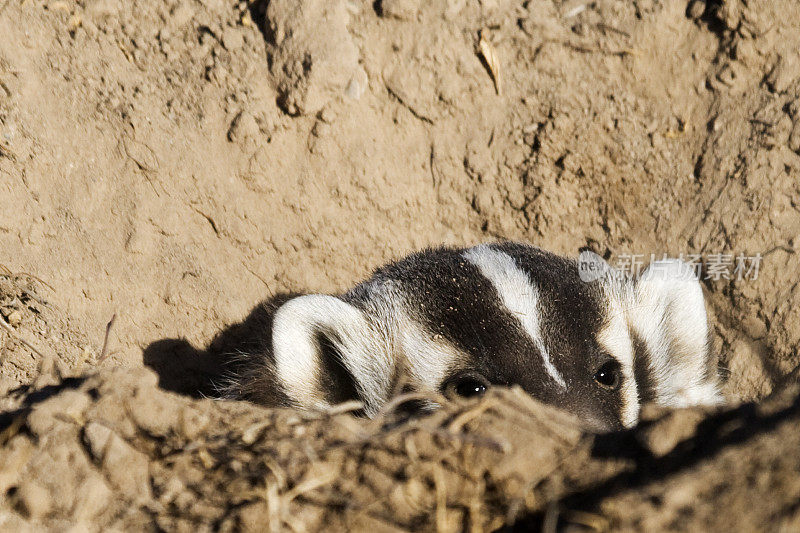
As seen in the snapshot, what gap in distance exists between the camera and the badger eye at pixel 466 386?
103 inches

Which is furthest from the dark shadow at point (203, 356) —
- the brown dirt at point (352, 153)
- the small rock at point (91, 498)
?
the small rock at point (91, 498)

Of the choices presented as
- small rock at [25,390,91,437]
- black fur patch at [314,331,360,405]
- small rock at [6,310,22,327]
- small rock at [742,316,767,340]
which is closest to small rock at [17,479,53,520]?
small rock at [25,390,91,437]

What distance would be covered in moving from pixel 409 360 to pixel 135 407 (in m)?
1.15

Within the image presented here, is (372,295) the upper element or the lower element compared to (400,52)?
lower

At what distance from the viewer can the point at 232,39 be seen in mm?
3834

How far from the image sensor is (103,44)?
12.2 ft

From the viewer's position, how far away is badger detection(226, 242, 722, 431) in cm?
262

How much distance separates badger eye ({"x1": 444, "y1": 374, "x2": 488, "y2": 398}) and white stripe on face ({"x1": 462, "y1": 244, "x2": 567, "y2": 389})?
0.24m

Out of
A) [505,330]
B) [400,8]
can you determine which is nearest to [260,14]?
[400,8]

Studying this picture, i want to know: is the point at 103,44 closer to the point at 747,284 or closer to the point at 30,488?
the point at 30,488

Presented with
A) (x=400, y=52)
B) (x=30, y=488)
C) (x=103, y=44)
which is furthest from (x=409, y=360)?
(x=103, y=44)

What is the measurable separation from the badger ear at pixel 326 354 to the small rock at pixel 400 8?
183 cm

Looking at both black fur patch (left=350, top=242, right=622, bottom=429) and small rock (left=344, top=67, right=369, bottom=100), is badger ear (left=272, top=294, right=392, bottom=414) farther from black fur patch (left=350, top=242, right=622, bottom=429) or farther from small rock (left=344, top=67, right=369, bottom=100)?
small rock (left=344, top=67, right=369, bottom=100)

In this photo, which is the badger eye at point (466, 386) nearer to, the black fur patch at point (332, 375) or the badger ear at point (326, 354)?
the badger ear at point (326, 354)
